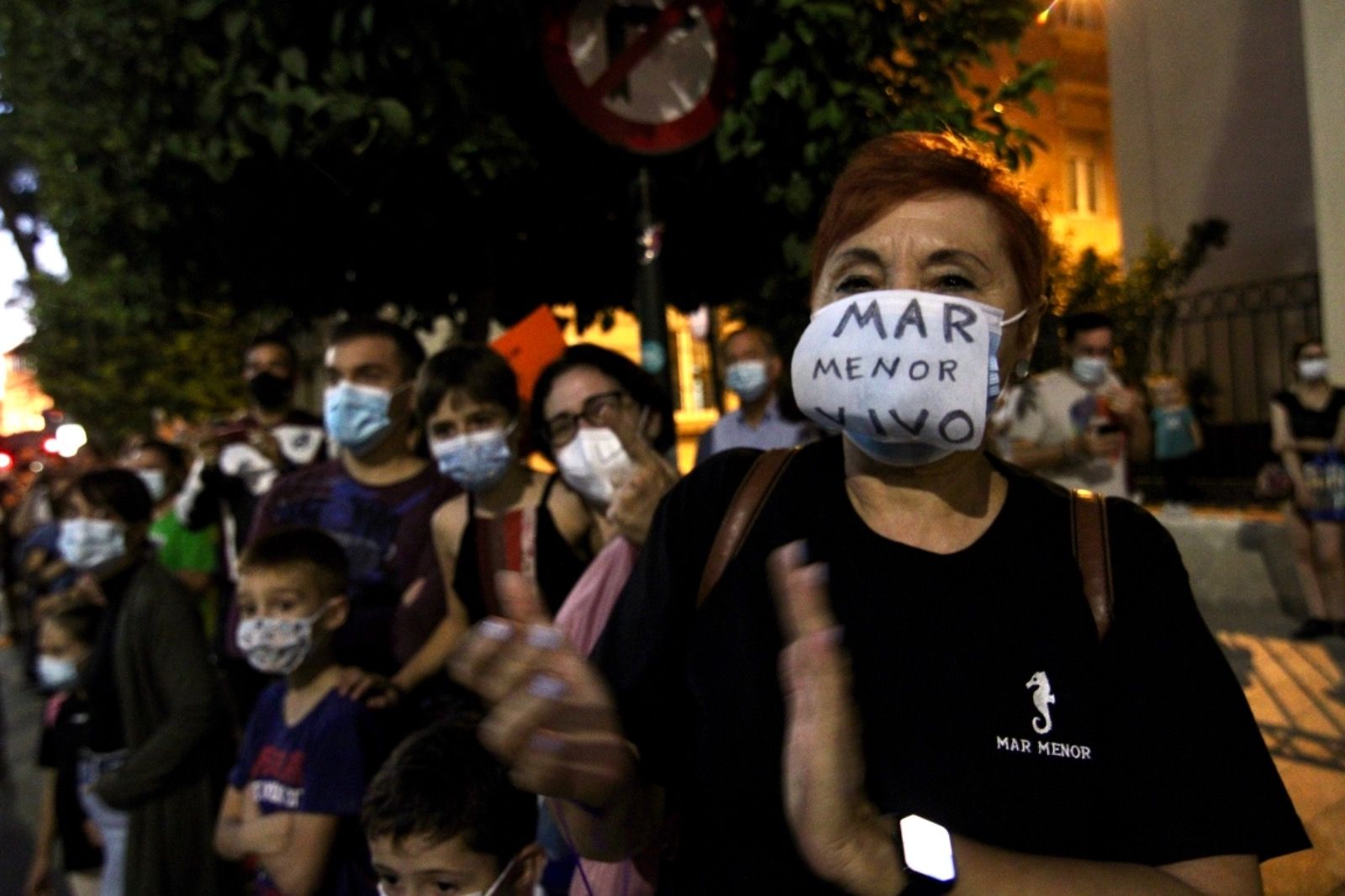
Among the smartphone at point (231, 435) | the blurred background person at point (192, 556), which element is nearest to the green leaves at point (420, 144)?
the smartphone at point (231, 435)

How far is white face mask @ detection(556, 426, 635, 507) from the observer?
114 inches

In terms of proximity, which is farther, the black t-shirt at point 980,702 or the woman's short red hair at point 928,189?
the woman's short red hair at point 928,189

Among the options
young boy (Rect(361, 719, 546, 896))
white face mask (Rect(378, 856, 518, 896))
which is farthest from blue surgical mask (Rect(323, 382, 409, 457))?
white face mask (Rect(378, 856, 518, 896))

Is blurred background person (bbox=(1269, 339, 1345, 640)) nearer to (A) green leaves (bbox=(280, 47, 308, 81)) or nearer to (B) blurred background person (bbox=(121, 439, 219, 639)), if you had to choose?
(A) green leaves (bbox=(280, 47, 308, 81))

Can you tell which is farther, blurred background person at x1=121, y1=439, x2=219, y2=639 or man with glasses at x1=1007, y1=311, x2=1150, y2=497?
blurred background person at x1=121, y1=439, x2=219, y2=639

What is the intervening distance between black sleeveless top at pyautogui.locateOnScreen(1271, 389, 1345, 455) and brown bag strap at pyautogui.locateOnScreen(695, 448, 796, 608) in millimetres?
6333

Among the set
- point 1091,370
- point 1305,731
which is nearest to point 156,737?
point 1305,731

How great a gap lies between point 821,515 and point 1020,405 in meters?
3.78

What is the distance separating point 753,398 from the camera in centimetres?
530

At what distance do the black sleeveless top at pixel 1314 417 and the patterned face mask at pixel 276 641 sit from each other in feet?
20.3

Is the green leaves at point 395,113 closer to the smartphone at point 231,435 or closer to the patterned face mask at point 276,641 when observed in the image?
the patterned face mask at point 276,641

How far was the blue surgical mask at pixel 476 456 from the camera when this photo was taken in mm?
3271

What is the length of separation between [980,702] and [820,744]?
0.28 meters

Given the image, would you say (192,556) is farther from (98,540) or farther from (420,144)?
(420,144)
